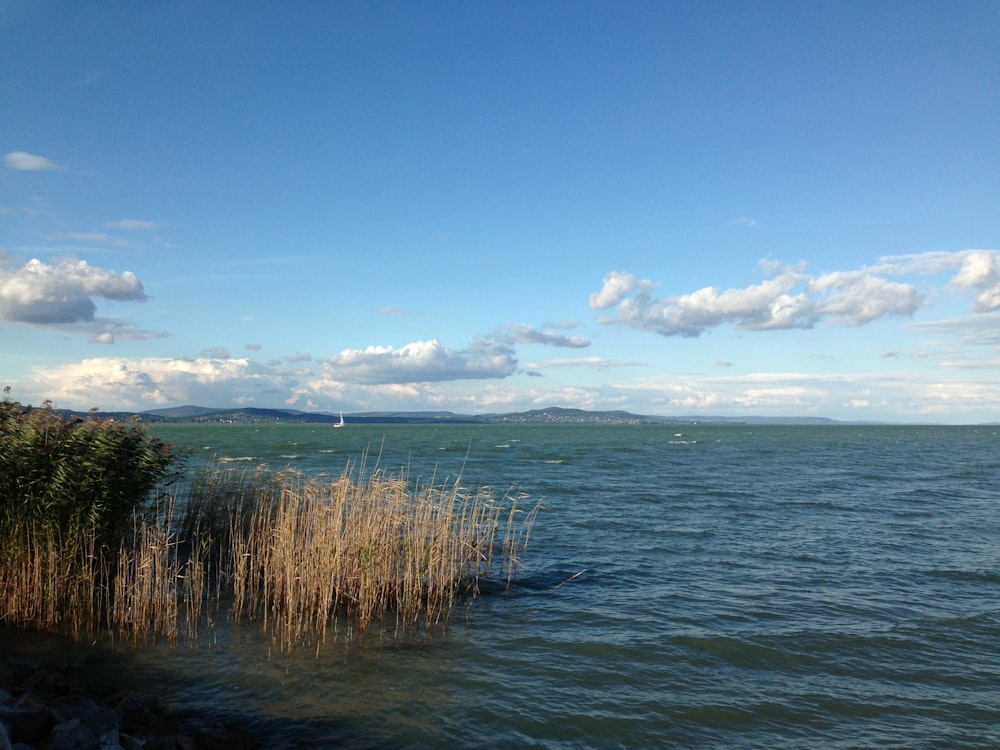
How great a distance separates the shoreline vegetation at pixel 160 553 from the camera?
1082cm

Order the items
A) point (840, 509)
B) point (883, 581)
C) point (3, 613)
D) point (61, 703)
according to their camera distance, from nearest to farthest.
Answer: point (61, 703) < point (3, 613) < point (883, 581) < point (840, 509)

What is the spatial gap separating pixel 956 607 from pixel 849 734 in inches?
305

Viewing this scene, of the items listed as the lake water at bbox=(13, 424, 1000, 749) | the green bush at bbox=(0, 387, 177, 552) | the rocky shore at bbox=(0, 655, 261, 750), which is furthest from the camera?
the green bush at bbox=(0, 387, 177, 552)

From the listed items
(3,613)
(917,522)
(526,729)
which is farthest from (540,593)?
(917,522)

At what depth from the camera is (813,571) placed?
56.7ft

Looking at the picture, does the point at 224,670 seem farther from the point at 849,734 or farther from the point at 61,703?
the point at 849,734

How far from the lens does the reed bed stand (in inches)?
428

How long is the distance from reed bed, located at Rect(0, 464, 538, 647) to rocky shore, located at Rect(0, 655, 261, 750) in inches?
55.8

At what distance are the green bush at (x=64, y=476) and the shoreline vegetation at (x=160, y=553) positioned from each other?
0.7 inches

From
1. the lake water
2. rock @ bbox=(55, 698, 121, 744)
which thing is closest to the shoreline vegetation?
the lake water

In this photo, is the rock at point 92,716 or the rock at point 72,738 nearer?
the rock at point 72,738

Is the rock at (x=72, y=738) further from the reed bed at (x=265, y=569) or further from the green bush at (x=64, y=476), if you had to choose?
the green bush at (x=64, y=476)

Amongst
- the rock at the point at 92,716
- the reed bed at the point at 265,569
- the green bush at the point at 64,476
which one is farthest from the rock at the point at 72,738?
the green bush at the point at 64,476

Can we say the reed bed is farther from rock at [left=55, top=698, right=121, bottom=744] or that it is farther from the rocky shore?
rock at [left=55, top=698, right=121, bottom=744]
